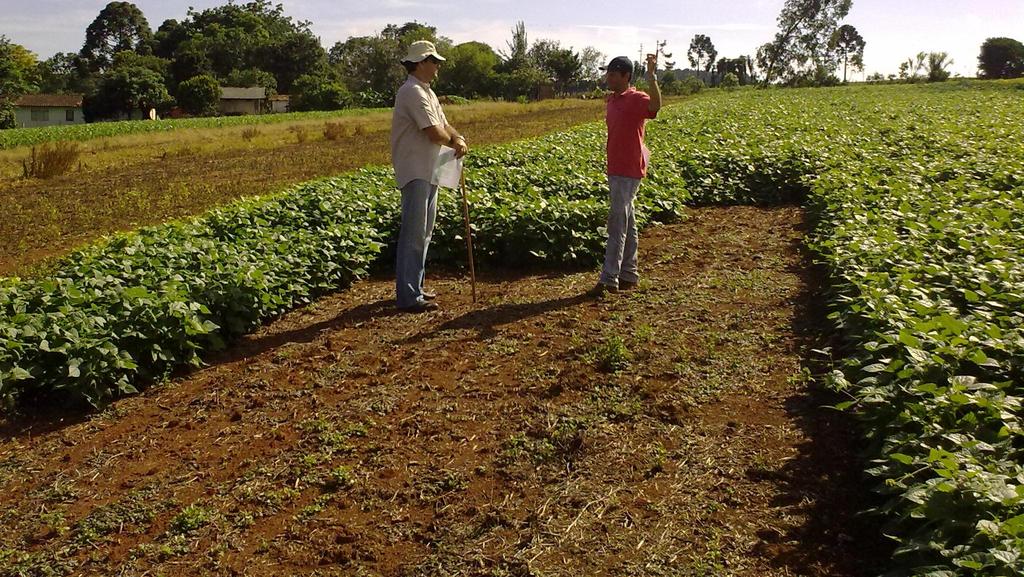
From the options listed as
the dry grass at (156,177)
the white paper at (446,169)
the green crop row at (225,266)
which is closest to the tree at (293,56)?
the dry grass at (156,177)

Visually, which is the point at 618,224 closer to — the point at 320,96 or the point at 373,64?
the point at 320,96

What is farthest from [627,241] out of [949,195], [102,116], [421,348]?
[102,116]

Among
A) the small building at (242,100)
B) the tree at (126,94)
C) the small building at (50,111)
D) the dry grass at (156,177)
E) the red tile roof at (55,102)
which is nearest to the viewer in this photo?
the dry grass at (156,177)

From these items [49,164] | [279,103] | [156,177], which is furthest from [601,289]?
[279,103]

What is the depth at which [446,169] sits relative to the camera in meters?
6.17

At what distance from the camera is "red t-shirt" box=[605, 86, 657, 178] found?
6.32m

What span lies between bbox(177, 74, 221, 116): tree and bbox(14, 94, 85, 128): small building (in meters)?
12.2

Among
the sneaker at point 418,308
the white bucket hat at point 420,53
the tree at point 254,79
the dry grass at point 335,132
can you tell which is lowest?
the sneaker at point 418,308

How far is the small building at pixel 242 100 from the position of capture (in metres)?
66.8

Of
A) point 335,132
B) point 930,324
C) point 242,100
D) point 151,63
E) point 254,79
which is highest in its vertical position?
point 151,63

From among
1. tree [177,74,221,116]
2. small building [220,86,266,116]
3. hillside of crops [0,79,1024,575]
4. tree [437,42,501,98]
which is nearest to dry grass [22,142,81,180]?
hillside of crops [0,79,1024,575]

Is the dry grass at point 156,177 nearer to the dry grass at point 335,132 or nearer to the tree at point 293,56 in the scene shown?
the dry grass at point 335,132

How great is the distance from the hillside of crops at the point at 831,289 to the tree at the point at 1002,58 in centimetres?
7350

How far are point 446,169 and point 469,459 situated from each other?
285cm
